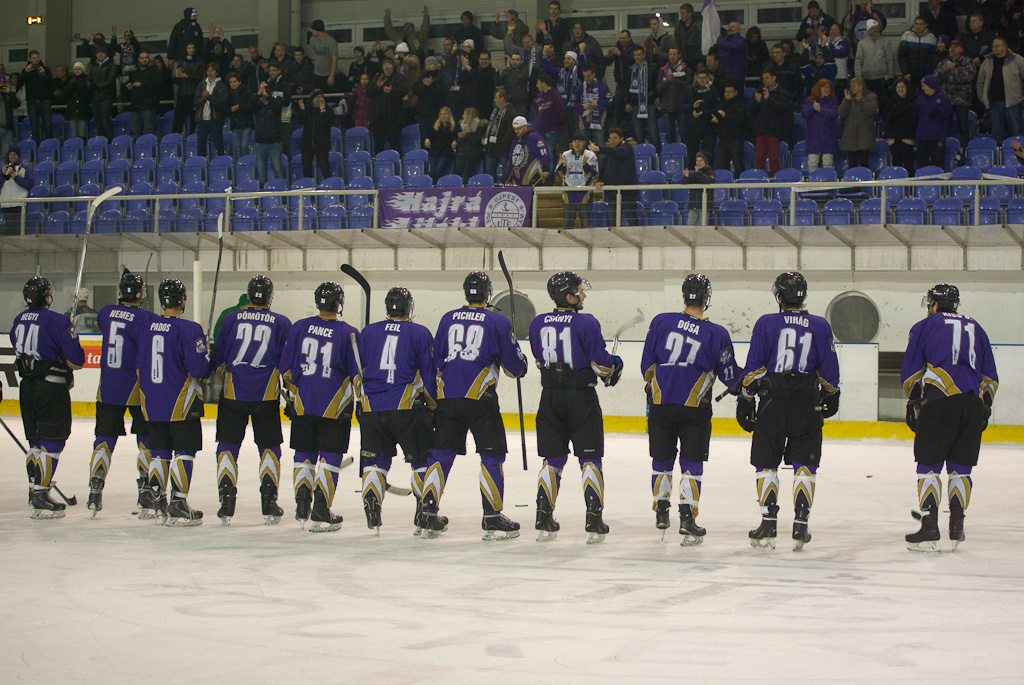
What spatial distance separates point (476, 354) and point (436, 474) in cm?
85

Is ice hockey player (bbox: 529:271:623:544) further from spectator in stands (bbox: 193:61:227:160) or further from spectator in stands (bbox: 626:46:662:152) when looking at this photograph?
spectator in stands (bbox: 193:61:227:160)

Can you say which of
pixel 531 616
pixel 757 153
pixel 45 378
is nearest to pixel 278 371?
pixel 45 378

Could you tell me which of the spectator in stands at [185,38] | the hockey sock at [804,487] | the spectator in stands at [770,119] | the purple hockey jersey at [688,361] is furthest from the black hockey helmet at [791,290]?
the spectator in stands at [185,38]

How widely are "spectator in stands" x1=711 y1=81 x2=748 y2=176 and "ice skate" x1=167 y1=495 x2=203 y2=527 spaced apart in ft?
35.1

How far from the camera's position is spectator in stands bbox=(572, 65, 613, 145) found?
666 inches

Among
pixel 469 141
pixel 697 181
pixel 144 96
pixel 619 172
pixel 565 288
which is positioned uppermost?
pixel 144 96

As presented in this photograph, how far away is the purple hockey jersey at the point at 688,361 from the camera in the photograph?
7.03 meters

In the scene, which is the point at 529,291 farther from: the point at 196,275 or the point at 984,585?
the point at 984,585

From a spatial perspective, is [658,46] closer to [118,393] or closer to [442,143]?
[442,143]

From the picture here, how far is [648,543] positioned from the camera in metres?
7.06

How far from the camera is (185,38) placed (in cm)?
2028

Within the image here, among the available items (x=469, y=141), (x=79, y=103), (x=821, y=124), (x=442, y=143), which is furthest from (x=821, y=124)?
(x=79, y=103)

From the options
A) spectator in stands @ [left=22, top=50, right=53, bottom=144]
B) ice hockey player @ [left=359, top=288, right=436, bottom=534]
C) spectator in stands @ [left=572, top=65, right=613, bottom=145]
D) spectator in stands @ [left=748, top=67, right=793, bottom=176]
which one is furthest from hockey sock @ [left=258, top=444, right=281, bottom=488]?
spectator in stands @ [left=22, top=50, right=53, bottom=144]

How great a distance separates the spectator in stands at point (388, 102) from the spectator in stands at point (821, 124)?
646cm
